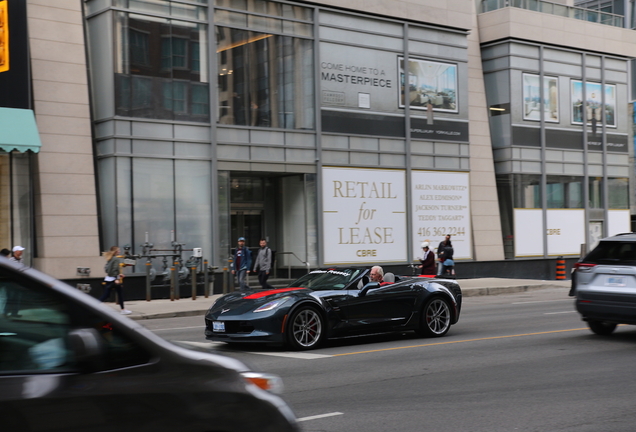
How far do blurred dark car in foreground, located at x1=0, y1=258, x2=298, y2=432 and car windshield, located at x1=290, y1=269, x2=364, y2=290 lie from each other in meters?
8.48

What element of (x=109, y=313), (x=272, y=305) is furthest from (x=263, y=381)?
(x=272, y=305)

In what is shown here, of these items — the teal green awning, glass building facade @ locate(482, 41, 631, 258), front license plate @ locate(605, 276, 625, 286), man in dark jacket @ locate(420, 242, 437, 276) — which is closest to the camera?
front license plate @ locate(605, 276, 625, 286)

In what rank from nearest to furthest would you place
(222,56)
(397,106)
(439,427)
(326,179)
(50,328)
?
1. (50,328)
2. (439,427)
3. (222,56)
4. (326,179)
5. (397,106)

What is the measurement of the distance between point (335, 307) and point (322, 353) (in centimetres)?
86

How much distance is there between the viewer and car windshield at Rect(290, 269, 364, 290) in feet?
40.0

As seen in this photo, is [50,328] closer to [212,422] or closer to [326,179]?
[212,422]

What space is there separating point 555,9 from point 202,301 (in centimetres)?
2099

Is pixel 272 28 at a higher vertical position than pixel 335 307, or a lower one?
higher

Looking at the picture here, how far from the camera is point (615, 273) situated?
1187cm

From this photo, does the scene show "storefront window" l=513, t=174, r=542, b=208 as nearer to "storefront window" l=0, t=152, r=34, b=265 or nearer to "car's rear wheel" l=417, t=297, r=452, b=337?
"storefront window" l=0, t=152, r=34, b=265

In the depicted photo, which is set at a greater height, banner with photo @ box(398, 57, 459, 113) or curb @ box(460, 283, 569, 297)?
banner with photo @ box(398, 57, 459, 113)

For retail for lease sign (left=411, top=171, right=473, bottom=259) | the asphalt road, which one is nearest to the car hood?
the asphalt road

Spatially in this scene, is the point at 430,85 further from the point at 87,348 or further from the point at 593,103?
the point at 87,348

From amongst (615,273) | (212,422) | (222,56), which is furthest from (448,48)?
(212,422)
